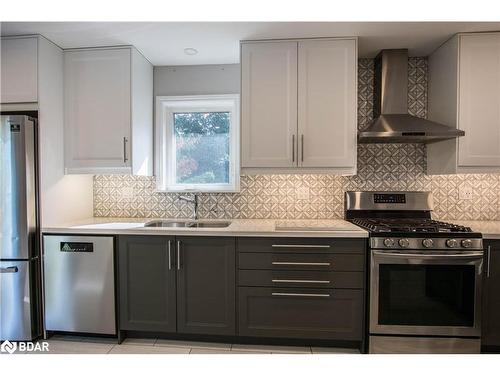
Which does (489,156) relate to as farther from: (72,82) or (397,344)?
(72,82)

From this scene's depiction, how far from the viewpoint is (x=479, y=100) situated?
2092 mm

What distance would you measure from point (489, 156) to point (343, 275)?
4.68 feet

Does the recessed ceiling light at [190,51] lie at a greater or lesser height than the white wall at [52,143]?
greater

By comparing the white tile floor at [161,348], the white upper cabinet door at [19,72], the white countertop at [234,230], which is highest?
the white upper cabinet door at [19,72]

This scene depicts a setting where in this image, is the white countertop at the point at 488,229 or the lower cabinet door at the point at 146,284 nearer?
the white countertop at the point at 488,229

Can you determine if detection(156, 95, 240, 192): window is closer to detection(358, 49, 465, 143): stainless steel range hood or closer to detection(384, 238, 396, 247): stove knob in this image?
detection(358, 49, 465, 143): stainless steel range hood

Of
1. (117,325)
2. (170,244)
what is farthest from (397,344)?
(117,325)

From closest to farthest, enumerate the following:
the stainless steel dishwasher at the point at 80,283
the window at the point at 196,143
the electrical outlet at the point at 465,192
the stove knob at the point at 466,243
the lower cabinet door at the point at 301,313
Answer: the stove knob at the point at 466,243 < the lower cabinet door at the point at 301,313 < the stainless steel dishwasher at the point at 80,283 < the electrical outlet at the point at 465,192 < the window at the point at 196,143

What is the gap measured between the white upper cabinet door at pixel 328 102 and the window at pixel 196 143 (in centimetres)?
76

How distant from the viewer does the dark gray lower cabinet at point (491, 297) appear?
1.89 m

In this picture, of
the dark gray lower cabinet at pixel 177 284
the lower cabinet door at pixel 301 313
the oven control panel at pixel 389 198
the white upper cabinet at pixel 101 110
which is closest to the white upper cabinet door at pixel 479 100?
the oven control panel at pixel 389 198

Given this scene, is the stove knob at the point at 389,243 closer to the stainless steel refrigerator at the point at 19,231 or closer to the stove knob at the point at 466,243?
the stove knob at the point at 466,243

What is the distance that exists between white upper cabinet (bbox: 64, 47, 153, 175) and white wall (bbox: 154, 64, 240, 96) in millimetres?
356

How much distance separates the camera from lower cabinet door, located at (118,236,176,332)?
2.05 meters
